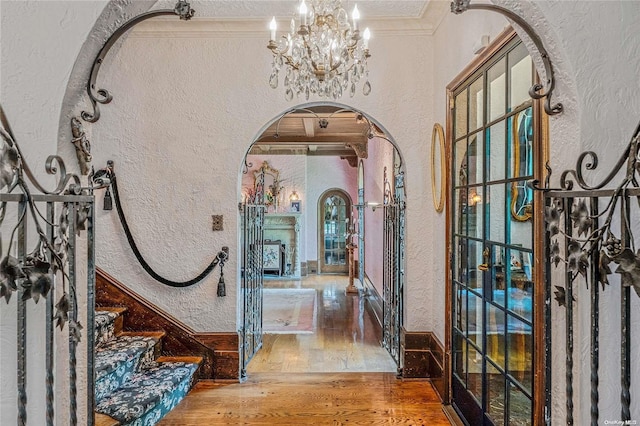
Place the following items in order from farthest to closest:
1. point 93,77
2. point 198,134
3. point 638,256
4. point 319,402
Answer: point 198,134 < point 319,402 < point 93,77 < point 638,256

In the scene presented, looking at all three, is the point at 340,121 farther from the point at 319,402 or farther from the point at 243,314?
the point at 319,402

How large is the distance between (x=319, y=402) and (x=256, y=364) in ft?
3.17

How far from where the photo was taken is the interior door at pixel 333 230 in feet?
32.3

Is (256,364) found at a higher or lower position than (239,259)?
lower

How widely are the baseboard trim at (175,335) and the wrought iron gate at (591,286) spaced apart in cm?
252

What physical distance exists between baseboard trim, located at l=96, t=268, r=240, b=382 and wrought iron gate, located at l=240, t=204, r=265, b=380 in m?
0.13

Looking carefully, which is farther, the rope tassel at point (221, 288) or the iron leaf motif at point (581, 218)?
the rope tassel at point (221, 288)

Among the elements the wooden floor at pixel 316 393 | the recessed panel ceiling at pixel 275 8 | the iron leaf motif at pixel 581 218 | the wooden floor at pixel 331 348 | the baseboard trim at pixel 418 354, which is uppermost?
the recessed panel ceiling at pixel 275 8

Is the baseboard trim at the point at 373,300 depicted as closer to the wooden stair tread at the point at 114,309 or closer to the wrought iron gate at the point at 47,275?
the wooden stair tread at the point at 114,309

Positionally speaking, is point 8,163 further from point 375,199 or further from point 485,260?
point 375,199

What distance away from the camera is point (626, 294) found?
3.00 ft

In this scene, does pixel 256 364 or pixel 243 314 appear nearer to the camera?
pixel 243 314

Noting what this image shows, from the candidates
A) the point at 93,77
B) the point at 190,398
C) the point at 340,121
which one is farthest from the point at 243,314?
the point at 340,121

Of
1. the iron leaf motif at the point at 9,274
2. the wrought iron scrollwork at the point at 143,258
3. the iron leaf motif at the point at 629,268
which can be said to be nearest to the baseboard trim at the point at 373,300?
the wrought iron scrollwork at the point at 143,258
